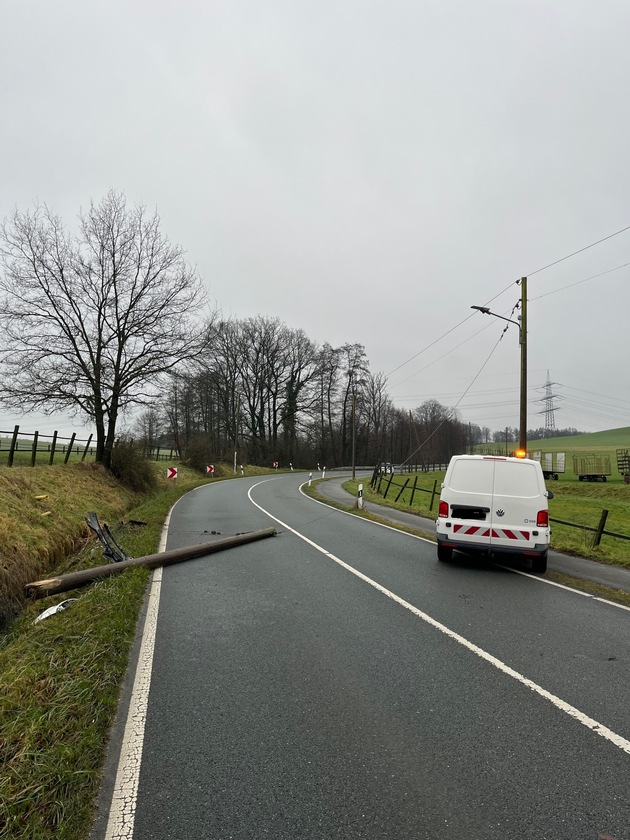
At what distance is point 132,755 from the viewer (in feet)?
10.3

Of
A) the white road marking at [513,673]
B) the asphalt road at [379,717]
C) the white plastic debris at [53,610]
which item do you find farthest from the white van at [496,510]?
the white plastic debris at [53,610]

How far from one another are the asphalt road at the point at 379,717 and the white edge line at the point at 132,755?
1 cm

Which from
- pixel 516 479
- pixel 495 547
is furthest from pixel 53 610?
pixel 516 479

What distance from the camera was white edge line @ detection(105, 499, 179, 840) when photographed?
254 cm

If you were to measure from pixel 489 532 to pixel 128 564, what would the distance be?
6.14 m

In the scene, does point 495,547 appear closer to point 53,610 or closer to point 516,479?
point 516,479

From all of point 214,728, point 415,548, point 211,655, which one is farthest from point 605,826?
point 415,548

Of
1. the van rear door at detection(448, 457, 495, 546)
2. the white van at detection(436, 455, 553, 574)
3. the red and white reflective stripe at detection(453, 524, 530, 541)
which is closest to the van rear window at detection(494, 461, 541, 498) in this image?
the white van at detection(436, 455, 553, 574)

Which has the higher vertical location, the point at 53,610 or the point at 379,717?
the point at 379,717

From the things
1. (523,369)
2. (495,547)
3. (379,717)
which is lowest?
(379,717)

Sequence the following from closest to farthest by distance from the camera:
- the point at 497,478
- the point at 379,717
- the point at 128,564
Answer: the point at 379,717
the point at 128,564
the point at 497,478

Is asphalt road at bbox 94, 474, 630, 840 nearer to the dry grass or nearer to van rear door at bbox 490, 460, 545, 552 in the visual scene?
van rear door at bbox 490, 460, 545, 552

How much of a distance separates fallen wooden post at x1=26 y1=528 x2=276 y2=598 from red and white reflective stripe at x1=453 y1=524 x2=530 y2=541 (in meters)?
4.77

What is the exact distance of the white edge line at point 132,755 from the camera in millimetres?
2541
